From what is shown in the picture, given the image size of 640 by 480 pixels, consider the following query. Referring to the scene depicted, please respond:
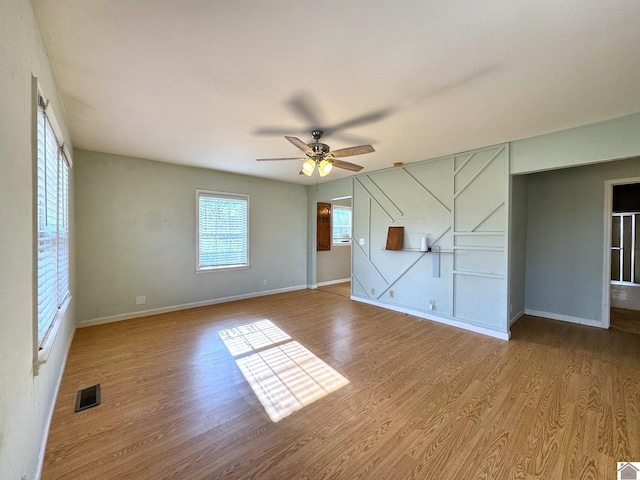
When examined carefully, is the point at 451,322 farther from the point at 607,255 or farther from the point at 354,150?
the point at 354,150

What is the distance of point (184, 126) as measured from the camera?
3.11 meters

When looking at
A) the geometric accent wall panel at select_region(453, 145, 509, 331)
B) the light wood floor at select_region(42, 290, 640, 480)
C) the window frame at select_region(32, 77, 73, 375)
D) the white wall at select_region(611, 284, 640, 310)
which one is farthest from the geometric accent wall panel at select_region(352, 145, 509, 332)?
the window frame at select_region(32, 77, 73, 375)

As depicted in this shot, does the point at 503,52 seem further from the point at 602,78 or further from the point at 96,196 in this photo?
the point at 96,196

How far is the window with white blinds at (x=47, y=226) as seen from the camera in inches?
68.9

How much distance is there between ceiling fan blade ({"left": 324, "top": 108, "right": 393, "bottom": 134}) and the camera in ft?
8.85

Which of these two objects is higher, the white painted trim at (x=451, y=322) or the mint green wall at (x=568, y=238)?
the mint green wall at (x=568, y=238)

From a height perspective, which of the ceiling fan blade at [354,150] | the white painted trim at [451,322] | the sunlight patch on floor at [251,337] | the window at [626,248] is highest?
the ceiling fan blade at [354,150]

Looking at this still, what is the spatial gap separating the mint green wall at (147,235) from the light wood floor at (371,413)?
3.15 feet

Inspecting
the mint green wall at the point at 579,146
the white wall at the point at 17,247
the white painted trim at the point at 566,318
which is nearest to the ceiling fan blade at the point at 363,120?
the mint green wall at the point at 579,146

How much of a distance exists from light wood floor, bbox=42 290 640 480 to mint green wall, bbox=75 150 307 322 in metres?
0.96

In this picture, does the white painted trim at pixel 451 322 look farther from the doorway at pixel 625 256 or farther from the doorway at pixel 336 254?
the doorway at pixel 625 256

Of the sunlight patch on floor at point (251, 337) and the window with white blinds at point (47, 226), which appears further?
the sunlight patch on floor at point (251, 337)

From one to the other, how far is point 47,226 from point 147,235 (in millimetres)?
2753

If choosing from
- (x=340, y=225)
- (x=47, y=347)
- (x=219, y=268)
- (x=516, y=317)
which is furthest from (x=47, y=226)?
(x=340, y=225)
